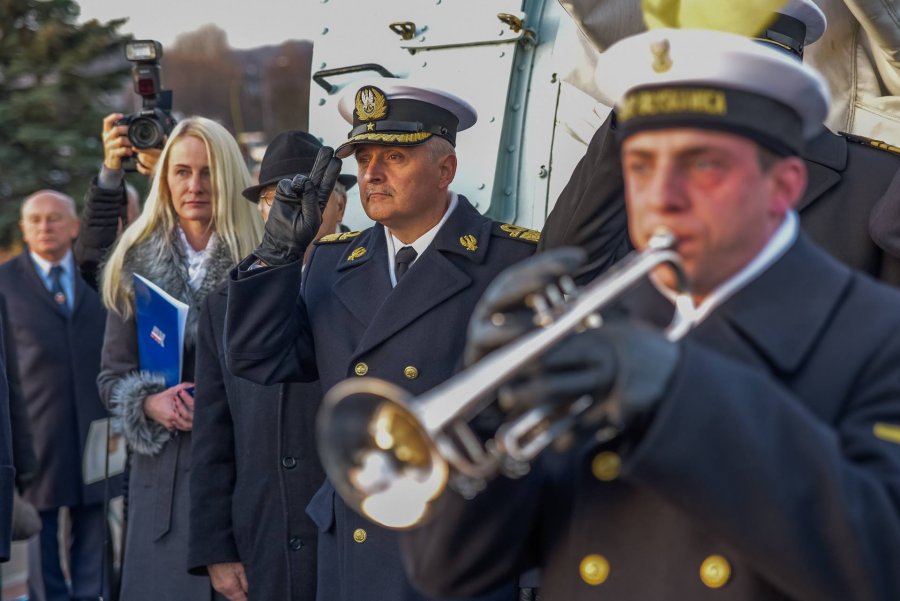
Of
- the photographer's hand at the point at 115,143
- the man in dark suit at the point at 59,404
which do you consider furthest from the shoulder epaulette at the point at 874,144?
the man in dark suit at the point at 59,404

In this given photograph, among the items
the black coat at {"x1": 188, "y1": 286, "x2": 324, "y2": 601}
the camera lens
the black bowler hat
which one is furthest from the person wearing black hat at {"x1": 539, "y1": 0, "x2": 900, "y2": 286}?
the camera lens

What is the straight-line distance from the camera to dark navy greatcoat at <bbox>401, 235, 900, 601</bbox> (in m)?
1.92

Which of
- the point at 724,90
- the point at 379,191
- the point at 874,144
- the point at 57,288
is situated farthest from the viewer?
the point at 57,288

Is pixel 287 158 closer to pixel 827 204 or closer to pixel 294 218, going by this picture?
pixel 294 218

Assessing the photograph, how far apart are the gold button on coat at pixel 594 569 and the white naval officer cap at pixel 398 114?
2.06 meters

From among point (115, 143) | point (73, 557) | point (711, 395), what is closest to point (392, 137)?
point (115, 143)

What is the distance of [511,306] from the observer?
75.0 inches

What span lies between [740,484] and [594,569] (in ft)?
1.28

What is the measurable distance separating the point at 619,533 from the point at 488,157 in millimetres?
2953

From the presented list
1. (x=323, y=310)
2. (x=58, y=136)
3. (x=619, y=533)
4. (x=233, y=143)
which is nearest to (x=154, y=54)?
(x=233, y=143)

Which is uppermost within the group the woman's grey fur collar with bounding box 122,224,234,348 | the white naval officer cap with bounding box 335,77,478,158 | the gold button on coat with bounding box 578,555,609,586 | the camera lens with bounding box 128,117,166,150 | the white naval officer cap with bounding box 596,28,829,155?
the white naval officer cap with bounding box 596,28,829,155

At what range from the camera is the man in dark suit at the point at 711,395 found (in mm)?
1896

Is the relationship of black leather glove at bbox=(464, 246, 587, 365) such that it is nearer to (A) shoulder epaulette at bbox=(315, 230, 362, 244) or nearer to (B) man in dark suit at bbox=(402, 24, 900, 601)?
(B) man in dark suit at bbox=(402, 24, 900, 601)

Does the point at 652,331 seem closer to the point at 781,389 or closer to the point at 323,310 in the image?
the point at 781,389
